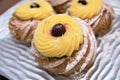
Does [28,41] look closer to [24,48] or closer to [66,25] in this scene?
[24,48]

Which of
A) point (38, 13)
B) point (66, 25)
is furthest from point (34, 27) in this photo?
point (66, 25)

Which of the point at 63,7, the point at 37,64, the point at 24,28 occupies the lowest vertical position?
the point at 37,64

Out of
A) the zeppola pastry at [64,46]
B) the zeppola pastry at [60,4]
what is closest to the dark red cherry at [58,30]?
the zeppola pastry at [64,46]

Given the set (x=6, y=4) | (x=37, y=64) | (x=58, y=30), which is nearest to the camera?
(x=58, y=30)

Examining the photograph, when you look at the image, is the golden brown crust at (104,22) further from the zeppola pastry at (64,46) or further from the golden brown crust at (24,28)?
the golden brown crust at (24,28)

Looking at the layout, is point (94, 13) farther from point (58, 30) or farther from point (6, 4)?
point (6, 4)

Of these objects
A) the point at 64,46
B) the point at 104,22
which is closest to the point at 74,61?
the point at 64,46

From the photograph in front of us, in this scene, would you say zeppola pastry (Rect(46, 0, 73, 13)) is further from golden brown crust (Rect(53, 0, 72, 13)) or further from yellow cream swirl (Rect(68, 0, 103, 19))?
yellow cream swirl (Rect(68, 0, 103, 19))
